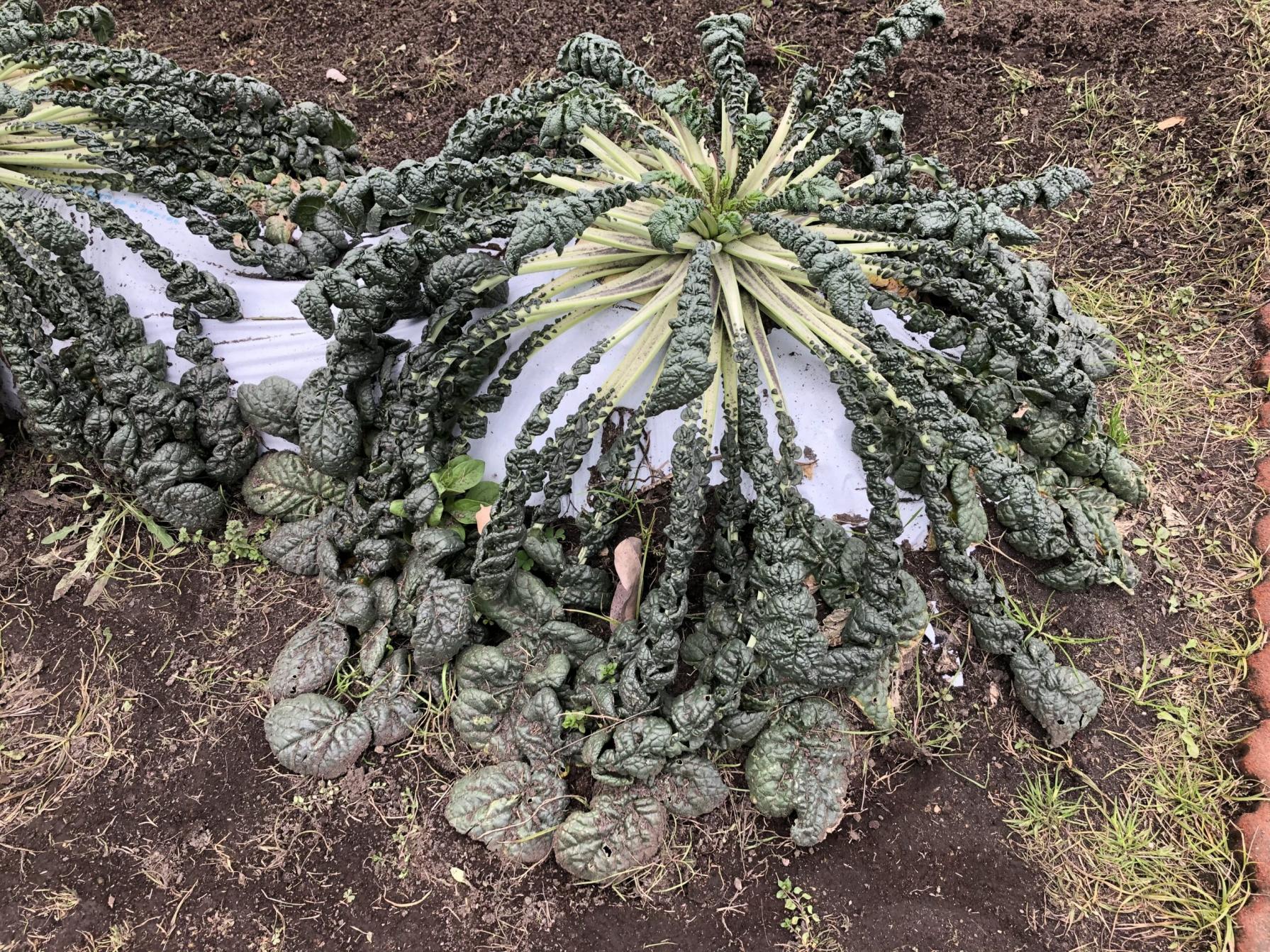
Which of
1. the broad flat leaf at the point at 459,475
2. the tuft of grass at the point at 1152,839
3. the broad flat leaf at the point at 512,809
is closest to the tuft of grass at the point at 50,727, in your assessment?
the broad flat leaf at the point at 512,809

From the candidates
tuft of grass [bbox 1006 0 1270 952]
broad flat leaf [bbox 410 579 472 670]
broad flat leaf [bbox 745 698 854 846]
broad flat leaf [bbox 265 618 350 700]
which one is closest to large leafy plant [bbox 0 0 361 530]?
broad flat leaf [bbox 265 618 350 700]

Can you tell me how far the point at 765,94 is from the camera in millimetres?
3283

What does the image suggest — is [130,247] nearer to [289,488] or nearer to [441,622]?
[289,488]

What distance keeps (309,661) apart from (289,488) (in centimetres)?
53

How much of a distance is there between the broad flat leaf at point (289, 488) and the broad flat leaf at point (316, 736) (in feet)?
1.94

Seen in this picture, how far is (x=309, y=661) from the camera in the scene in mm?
2266

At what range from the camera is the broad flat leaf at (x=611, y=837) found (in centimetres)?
199

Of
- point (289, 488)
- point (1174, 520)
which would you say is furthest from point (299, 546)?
point (1174, 520)

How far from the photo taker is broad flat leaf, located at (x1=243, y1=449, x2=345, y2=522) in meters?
2.46

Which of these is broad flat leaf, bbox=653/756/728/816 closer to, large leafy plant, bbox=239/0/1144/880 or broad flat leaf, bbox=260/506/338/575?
large leafy plant, bbox=239/0/1144/880

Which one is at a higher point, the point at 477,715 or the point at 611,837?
the point at 477,715

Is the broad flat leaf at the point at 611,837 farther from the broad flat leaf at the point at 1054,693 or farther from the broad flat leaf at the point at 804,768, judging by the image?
the broad flat leaf at the point at 1054,693

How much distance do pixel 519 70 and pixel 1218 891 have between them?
3587mm

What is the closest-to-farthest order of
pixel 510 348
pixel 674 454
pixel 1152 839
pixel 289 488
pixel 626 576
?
pixel 674 454 → pixel 1152 839 → pixel 626 576 → pixel 510 348 → pixel 289 488
